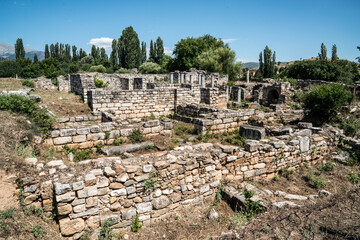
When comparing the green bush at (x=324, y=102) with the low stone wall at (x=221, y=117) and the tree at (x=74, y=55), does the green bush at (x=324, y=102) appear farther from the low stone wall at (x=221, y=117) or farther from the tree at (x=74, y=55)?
the tree at (x=74, y=55)

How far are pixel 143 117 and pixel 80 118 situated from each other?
4.17m

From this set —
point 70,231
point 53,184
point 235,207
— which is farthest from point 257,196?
point 53,184

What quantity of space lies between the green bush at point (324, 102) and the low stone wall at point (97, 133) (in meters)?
8.43

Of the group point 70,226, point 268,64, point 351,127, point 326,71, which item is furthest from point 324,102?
point 268,64

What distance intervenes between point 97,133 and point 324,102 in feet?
35.5

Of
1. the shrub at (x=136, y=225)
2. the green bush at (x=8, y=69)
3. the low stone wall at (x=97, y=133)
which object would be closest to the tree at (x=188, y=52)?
the green bush at (x=8, y=69)

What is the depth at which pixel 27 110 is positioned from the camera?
715 cm

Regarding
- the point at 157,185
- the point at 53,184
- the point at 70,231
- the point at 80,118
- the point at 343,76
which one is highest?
the point at 343,76

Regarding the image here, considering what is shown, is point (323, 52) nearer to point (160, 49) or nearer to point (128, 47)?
point (160, 49)

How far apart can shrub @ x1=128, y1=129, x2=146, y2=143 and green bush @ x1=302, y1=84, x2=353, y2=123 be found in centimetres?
910

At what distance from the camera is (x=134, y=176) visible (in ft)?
15.5

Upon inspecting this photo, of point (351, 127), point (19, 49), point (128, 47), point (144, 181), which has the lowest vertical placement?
point (144, 181)

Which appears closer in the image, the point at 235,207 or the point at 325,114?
the point at 235,207

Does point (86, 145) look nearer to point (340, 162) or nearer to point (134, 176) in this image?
point (134, 176)
